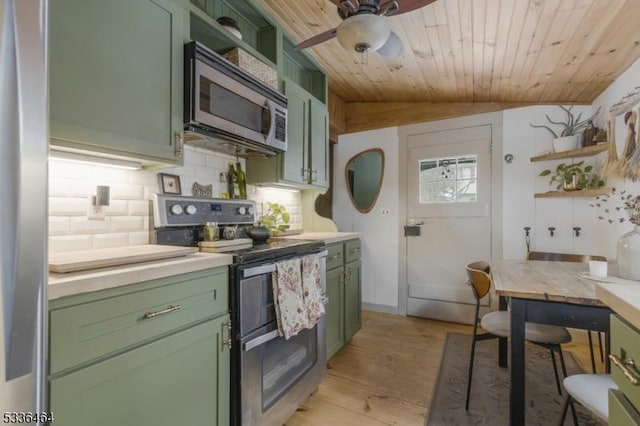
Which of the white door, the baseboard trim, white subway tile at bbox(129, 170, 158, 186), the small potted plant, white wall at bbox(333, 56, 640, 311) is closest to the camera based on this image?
white subway tile at bbox(129, 170, 158, 186)

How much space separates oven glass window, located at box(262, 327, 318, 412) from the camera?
1.58 meters

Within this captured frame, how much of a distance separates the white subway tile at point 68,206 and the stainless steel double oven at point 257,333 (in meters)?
0.31

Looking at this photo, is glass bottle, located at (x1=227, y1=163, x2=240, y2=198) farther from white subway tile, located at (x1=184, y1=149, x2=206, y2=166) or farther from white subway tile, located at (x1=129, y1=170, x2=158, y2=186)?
white subway tile, located at (x1=129, y1=170, x2=158, y2=186)

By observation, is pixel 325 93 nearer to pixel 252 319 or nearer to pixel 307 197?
pixel 307 197

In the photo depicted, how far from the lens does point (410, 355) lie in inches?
102

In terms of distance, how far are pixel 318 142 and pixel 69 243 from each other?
1.99 meters

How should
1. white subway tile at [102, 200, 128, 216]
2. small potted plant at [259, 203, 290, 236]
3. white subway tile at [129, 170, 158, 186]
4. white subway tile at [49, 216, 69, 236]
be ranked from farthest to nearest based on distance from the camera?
small potted plant at [259, 203, 290, 236] < white subway tile at [129, 170, 158, 186] < white subway tile at [102, 200, 128, 216] < white subway tile at [49, 216, 69, 236]

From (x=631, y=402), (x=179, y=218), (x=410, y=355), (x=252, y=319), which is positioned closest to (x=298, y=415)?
(x=252, y=319)

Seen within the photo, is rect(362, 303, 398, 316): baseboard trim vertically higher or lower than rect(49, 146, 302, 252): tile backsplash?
lower

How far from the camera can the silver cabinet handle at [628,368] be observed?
0.57 meters

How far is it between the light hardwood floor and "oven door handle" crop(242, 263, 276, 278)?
2.97ft

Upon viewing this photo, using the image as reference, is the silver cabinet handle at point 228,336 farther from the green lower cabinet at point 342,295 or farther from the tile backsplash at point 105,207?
the green lower cabinet at point 342,295

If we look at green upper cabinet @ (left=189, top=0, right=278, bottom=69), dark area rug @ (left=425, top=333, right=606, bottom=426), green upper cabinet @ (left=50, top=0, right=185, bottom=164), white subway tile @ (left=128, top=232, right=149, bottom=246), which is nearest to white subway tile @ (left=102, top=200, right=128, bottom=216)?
white subway tile @ (left=128, top=232, right=149, bottom=246)

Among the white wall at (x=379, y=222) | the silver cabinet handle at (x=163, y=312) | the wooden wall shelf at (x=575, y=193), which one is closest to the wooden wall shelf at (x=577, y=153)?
the wooden wall shelf at (x=575, y=193)
